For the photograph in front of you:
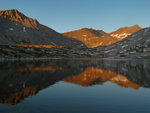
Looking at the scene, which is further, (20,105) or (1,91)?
(1,91)

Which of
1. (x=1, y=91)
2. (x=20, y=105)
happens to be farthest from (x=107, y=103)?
(x=1, y=91)

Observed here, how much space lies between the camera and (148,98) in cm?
2864

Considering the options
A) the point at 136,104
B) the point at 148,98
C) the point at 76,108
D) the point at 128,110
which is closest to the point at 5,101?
the point at 76,108

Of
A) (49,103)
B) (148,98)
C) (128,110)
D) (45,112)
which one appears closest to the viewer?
(45,112)

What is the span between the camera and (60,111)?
69.5ft

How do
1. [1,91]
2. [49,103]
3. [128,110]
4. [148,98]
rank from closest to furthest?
[128,110]
[49,103]
[148,98]
[1,91]

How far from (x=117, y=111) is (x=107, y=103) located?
4.01 metres

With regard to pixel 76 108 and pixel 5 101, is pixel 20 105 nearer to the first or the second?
pixel 5 101

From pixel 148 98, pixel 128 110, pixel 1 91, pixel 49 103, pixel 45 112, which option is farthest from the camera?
pixel 1 91

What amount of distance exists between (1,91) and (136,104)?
25351 mm

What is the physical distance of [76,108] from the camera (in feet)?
73.8

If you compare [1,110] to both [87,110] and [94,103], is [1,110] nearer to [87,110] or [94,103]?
[87,110]

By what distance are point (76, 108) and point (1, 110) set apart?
1010cm

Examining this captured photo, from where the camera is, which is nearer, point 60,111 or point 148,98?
point 60,111
